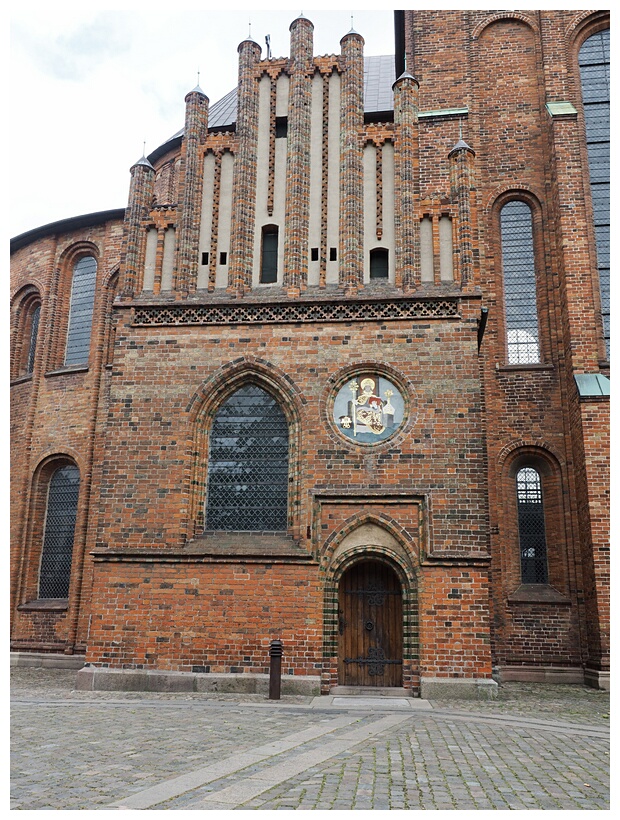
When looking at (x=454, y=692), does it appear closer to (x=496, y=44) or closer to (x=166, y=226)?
(x=166, y=226)

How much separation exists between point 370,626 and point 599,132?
41.9 ft

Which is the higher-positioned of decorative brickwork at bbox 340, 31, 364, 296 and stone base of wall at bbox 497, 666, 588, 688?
decorative brickwork at bbox 340, 31, 364, 296

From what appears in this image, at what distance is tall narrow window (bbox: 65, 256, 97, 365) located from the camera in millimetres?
19156

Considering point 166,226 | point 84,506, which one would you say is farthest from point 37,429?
point 166,226

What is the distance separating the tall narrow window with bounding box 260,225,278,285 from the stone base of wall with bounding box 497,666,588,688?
9.07m

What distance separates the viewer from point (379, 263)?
1400 cm

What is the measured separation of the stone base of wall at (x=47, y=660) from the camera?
16.2 metres

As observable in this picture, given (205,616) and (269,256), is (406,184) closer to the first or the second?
(269,256)

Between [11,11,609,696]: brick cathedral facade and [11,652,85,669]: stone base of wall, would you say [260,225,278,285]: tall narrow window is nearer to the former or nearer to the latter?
[11,11,609,696]: brick cathedral facade

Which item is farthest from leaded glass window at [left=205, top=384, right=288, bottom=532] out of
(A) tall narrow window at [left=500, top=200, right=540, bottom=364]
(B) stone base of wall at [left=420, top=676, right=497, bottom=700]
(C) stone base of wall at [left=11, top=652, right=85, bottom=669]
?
(A) tall narrow window at [left=500, top=200, right=540, bottom=364]

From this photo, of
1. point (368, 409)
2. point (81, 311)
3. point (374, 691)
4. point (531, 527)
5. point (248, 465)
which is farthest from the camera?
point (81, 311)

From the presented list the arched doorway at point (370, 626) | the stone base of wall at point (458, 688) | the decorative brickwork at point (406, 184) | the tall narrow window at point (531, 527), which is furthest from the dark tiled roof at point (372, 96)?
the stone base of wall at point (458, 688)

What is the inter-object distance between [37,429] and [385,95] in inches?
560

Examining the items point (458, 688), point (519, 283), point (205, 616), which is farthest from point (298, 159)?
point (458, 688)
